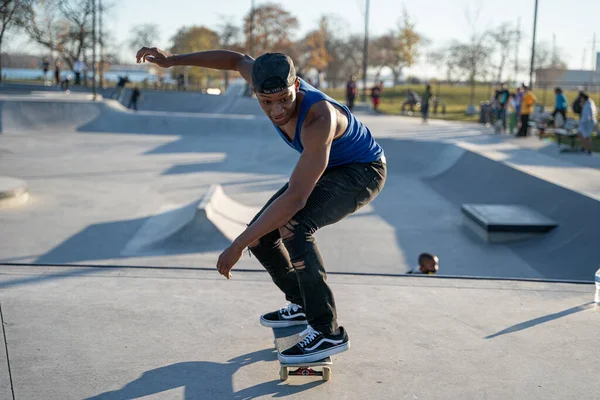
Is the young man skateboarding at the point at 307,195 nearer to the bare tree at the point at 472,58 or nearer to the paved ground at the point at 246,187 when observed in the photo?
the paved ground at the point at 246,187

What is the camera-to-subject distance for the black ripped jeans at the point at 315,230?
3219mm

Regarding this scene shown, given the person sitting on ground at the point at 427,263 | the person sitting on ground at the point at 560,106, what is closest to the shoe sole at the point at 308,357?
the person sitting on ground at the point at 427,263

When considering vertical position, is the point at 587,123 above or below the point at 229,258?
above

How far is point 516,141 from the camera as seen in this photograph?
2014cm

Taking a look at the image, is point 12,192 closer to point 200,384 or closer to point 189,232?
point 189,232

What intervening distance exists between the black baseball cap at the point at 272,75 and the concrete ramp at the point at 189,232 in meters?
6.19

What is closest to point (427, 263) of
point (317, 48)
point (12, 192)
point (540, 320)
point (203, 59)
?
point (540, 320)

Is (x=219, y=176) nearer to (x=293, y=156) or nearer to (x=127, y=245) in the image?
(x=293, y=156)

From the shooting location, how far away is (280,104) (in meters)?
3.00

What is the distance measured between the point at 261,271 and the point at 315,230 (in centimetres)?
194

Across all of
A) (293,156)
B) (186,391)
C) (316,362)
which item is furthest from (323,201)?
(293,156)

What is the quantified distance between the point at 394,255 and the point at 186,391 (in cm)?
674

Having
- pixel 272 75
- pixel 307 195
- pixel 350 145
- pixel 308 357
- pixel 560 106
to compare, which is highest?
pixel 560 106

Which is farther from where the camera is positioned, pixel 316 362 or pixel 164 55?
pixel 164 55
